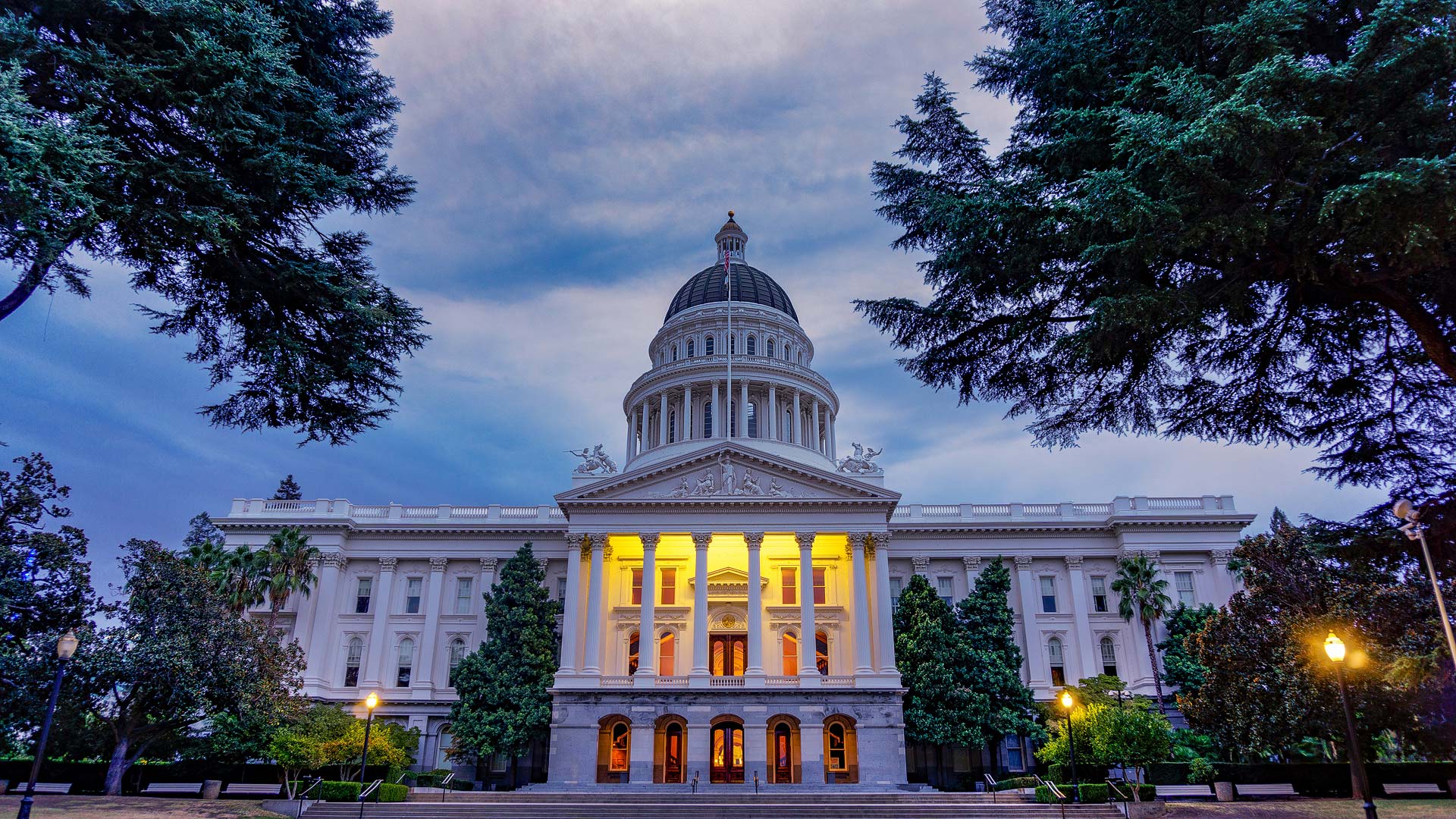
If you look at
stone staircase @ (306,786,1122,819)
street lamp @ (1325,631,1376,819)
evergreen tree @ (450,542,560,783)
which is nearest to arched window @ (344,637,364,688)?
evergreen tree @ (450,542,560,783)

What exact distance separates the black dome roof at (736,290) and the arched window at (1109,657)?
33396 mm

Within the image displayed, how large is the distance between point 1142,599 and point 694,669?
23715 millimetres

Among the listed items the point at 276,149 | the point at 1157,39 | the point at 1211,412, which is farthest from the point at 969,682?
the point at 276,149

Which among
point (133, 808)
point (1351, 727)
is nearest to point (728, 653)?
point (133, 808)

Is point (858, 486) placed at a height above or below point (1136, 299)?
above

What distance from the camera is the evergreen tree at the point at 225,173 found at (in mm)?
12188

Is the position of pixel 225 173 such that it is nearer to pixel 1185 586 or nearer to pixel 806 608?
pixel 806 608

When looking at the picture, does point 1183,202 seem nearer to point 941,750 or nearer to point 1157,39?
point 1157,39

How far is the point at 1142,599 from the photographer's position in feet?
150

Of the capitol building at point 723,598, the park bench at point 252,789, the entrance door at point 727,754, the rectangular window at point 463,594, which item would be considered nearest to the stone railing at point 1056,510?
the capitol building at point 723,598

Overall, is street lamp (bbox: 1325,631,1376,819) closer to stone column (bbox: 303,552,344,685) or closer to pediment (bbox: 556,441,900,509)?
pediment (bbox: 556,441,900,509)

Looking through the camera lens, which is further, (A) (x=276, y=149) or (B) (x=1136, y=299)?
(A) (x=276, y=149)

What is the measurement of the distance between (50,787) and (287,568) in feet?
42.9

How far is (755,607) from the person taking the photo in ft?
145
